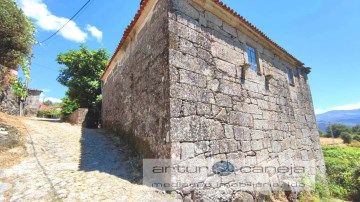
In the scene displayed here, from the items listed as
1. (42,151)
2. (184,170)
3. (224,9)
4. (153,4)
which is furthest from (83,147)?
(224,9)

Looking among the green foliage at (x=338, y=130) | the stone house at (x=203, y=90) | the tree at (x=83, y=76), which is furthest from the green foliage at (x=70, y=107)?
the green foliage at (x=338, y=130)

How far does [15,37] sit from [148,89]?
215 inches

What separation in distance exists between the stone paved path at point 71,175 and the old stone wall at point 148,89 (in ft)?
1.96

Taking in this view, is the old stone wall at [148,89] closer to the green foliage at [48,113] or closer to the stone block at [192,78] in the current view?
the stone block at [192,78]

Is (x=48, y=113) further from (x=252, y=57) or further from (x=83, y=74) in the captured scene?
(x=252, y=57)

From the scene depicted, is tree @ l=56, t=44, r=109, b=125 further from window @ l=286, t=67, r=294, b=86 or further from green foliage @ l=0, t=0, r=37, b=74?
window @ l=286, t=67, r=294, b=86

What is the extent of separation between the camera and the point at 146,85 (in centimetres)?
442

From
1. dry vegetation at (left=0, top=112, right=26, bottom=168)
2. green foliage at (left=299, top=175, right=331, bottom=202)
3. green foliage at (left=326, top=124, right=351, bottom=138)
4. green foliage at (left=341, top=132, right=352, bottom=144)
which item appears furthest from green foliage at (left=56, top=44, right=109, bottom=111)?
green foliage at (left=326, top=124, right=351, bottom=138)

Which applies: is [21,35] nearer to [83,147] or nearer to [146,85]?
[83,147]

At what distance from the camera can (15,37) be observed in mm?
6621

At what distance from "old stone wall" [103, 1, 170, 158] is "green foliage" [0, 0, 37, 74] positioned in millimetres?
3504

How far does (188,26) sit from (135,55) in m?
1.86

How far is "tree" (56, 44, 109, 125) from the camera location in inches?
438

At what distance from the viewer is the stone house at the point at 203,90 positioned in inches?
138
